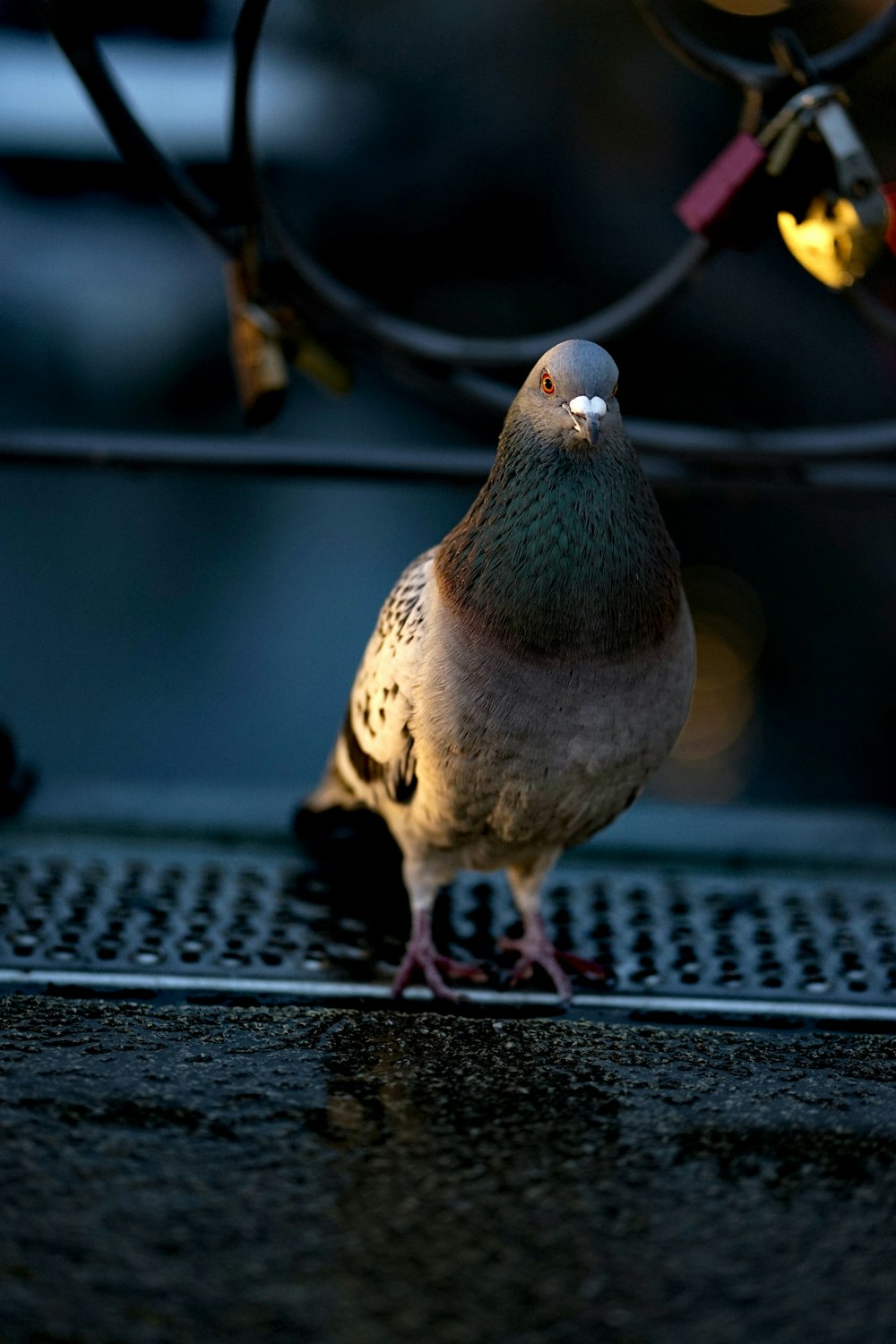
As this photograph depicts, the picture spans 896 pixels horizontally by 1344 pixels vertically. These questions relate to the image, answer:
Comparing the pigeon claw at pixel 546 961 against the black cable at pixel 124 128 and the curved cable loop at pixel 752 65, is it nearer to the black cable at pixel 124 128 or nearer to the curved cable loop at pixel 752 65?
the black cable at pixel 124 128

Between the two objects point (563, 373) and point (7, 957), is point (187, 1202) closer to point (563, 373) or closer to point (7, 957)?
point (7, 957)

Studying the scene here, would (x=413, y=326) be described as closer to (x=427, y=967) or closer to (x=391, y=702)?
(x=391, y=702)

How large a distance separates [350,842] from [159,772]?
1.68 m

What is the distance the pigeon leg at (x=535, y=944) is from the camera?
2285mm

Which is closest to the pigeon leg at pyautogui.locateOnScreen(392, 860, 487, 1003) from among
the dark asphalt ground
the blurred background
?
the dark asphalt ground

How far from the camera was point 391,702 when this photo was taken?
7.34 ft

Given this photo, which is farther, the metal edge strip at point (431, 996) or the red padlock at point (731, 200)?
the red padlock at point (731, 200)

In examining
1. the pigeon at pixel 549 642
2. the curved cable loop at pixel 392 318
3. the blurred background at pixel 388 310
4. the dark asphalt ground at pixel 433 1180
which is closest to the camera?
the dark asphalt ground at pixel 433 1180

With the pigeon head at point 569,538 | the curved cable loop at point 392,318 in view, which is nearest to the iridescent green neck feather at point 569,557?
the pigeon head at point 569,538

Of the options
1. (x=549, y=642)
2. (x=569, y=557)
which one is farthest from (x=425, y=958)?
(x=569, y=557)

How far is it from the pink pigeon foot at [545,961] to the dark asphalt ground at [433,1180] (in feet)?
0.58

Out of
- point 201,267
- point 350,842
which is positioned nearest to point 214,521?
point 201,267

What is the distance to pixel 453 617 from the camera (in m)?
2.13

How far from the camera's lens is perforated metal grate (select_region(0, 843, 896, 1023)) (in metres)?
2.22
